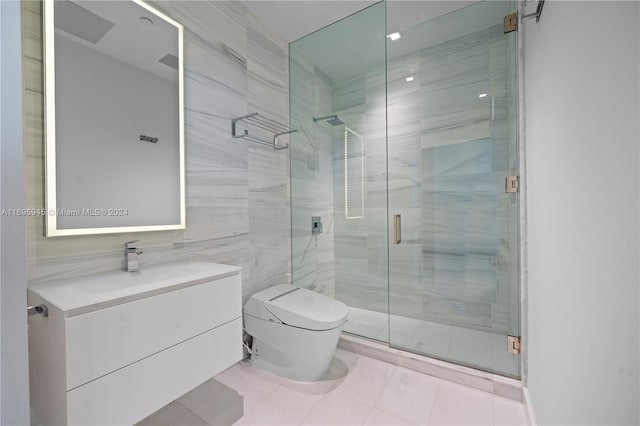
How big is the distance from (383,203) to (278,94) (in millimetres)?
1230

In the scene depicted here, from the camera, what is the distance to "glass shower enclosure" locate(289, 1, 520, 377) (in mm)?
1812

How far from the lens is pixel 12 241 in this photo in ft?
1.12

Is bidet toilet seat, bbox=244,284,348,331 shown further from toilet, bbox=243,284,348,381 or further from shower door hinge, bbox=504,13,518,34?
shower door hinge, bbox=504,13,518,34

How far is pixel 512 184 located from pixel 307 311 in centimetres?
137

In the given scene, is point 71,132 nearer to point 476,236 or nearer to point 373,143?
point 373,143

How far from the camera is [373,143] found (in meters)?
2.36

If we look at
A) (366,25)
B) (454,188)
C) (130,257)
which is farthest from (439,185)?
(130,257)

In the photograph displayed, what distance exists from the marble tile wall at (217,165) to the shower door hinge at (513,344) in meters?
1.50

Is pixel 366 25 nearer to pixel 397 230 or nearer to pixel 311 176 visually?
pixel 311 176

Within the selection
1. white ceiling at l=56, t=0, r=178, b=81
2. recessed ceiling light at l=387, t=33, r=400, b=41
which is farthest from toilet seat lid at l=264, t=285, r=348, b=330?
recessed ceiling light at l=387, t=33, r=400, b=41

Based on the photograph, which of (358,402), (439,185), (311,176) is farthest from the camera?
(311,176)

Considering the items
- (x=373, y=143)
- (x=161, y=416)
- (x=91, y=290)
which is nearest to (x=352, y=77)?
(x=373, y=143)

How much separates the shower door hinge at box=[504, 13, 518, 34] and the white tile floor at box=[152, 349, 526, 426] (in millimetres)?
2075

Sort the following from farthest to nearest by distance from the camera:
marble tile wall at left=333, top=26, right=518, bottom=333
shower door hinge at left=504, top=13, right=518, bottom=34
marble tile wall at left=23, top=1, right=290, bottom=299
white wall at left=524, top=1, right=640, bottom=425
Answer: marble tile wall at left=333, top=26, right=518, bottom=333
shower door hinge at left=504, top=13, right=518, bottom=34
marble tile wall at left=23, top=1, right=290, bottom=299
white wall at left=524, top=1, right=640, bottom=425
